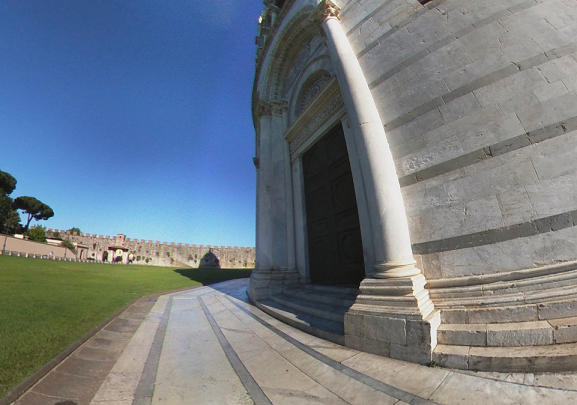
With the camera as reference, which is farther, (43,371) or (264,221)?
(264,221)

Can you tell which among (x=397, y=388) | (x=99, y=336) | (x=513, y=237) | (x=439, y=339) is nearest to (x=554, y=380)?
(x=439, y=339)

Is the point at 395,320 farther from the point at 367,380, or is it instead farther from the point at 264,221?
the point at 264,221

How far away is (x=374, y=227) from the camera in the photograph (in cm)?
363

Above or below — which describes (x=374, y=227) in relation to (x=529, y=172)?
below

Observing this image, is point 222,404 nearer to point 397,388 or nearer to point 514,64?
point 397,388

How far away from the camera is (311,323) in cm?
387

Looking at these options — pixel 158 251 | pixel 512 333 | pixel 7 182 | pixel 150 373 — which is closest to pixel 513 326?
pixel 512 333

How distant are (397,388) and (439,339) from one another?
1.11 m

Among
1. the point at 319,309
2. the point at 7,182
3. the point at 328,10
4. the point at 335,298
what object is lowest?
the point at 319,309

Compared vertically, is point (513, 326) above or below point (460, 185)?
below

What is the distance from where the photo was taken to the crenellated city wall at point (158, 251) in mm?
39781

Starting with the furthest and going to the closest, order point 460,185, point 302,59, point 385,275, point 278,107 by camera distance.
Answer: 1. point 278,107
2. point 302,59
3. point 460,185
4. point 385,275

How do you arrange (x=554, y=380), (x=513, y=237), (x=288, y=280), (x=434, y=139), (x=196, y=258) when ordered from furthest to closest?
(x=196, y=258) < (x=288, y=280) < (x=434, y=139) < (x=513, y=237) < (x=554, y=380)

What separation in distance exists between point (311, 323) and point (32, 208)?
224 feet
